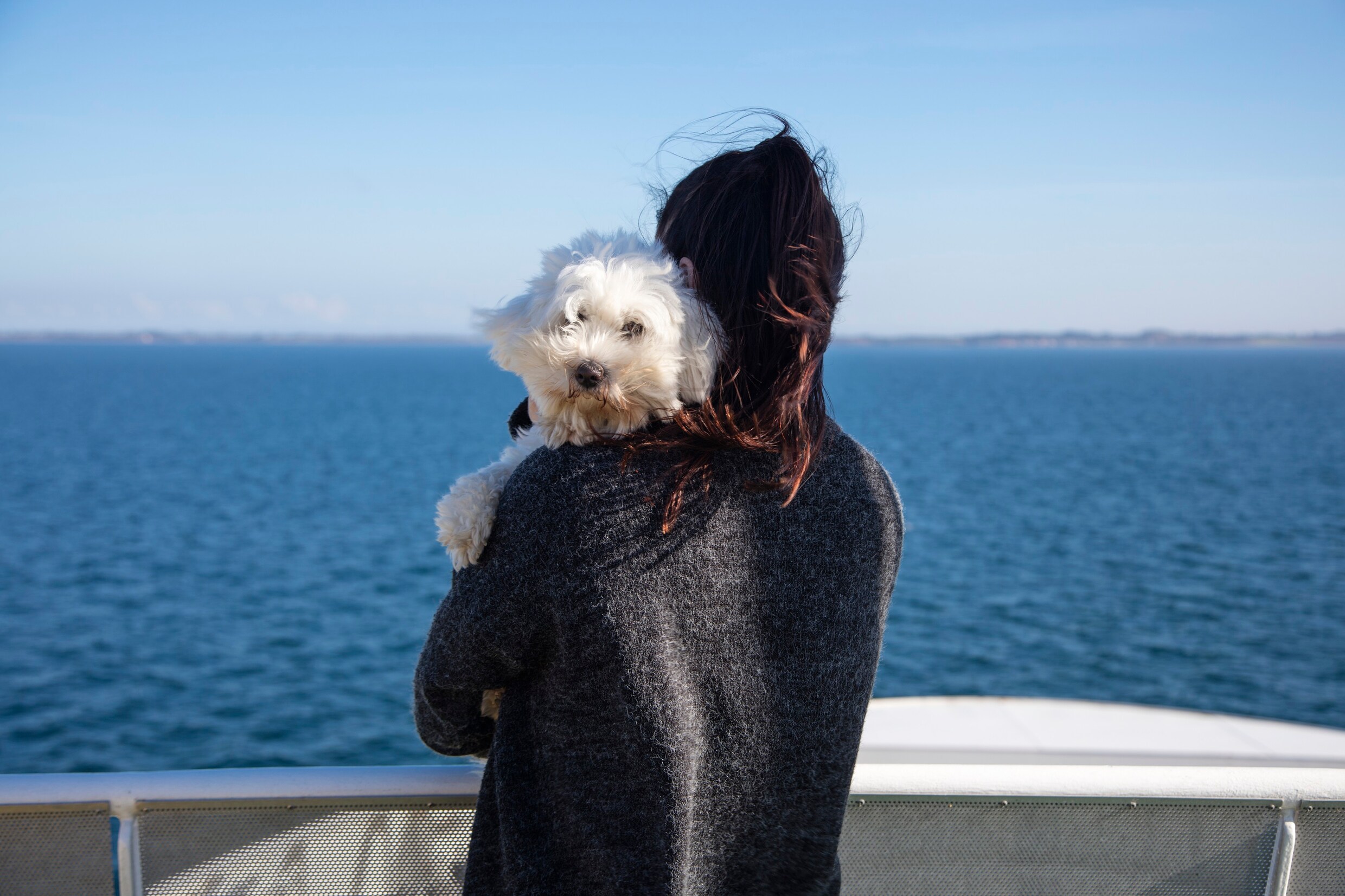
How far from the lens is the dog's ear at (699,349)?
1.18m

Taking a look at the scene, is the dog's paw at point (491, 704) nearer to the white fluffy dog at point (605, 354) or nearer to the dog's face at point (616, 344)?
the white fluffy dog at point (605, 354)

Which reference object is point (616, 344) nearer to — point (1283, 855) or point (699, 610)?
point (699, 610)

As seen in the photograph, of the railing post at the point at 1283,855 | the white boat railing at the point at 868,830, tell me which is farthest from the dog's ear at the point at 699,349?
the railing post at the point at 1283,855

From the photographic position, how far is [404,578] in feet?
62.5

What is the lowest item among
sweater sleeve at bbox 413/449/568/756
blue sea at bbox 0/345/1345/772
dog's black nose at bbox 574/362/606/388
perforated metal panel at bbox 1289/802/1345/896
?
blue sea at bbox 0/345/1345/772

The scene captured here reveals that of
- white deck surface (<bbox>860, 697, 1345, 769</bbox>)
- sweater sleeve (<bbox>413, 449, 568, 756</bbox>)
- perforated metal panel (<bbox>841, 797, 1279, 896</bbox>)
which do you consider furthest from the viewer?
→ white deck surface (<bbox>860, 697, 1345, 769</bbox>)

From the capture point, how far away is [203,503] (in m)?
27.9

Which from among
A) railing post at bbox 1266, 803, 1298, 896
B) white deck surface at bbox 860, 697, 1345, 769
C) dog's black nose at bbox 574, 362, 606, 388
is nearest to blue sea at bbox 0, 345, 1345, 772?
white deck surface at bbox 860, 697, 1345, 769

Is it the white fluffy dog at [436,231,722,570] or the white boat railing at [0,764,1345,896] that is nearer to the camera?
the white fluffy dog at [436,231,722,570]

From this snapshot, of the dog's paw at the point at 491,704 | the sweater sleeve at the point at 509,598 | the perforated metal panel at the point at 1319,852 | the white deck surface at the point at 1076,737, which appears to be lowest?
the white deck surface at the point at 1076,737

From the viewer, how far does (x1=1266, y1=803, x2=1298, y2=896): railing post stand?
68.2 inches

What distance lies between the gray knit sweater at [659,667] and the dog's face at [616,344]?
0.10 metres

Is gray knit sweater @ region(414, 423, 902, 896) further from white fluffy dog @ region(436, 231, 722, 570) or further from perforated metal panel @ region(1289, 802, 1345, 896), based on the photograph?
perforated metal panel @ region(1289, 802, 1345, 896)

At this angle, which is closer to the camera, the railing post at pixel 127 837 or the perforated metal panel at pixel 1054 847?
the railing post at pixel 127 837
